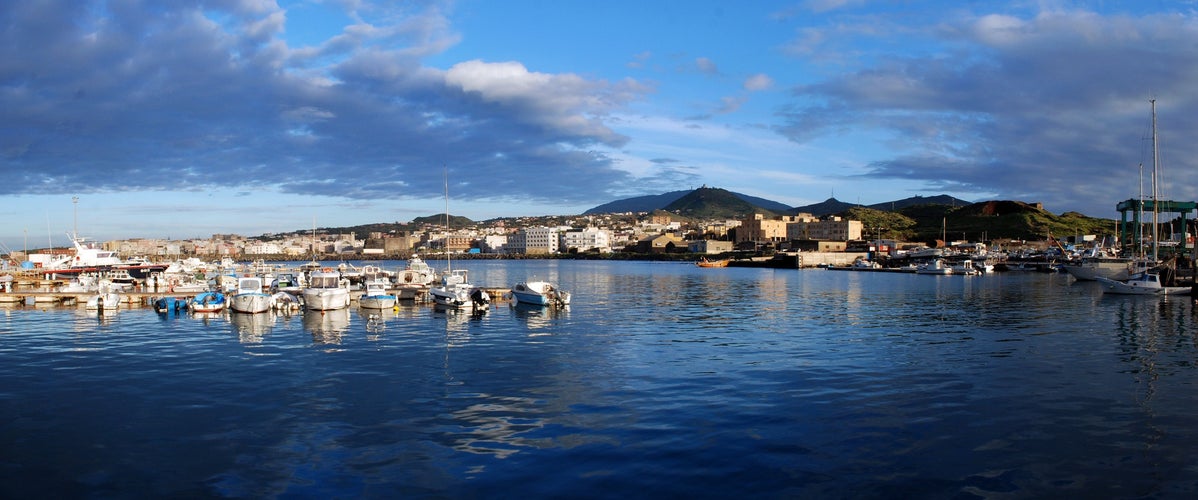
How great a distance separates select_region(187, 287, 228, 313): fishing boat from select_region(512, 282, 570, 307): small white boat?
53.4 feet

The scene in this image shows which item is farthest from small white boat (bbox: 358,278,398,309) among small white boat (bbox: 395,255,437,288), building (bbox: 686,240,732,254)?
building (bbox: 686,240,732,254)

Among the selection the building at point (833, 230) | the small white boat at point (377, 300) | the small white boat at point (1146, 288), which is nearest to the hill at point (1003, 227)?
the building at point (833, 230)

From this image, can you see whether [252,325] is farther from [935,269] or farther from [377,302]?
[935,269]

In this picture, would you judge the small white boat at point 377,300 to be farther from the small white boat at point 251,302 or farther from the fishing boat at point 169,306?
the fishing boat at point 169,306

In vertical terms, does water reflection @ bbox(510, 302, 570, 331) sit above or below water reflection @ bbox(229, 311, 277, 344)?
below

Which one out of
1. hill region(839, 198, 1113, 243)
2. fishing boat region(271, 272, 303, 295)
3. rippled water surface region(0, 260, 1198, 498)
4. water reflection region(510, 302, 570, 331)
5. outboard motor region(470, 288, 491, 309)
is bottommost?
rippled water surface region(0, 260, 1198, 498)

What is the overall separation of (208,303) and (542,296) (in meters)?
18.0

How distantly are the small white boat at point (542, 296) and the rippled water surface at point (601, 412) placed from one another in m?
10.8

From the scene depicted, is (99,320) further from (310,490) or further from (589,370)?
(310,490)

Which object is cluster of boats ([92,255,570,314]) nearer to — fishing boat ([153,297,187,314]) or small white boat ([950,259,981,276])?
fishing boat ([153,297,187,314])

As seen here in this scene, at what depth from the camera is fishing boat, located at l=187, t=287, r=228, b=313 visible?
127 feet

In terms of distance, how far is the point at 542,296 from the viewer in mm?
41375

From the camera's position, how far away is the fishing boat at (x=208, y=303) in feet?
127

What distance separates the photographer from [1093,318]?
34656mm
